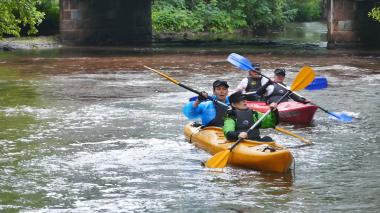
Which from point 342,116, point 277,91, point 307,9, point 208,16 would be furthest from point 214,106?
point 307,9

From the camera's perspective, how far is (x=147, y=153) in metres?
12.2

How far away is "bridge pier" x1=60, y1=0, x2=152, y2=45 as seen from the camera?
36062 millimetres

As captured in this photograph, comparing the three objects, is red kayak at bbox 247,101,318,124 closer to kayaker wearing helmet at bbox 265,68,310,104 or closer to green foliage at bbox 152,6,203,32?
kayaker wearing helmet at bbox 265,68,310,104

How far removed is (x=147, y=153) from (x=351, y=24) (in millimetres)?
22786

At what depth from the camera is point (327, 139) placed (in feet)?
44.0

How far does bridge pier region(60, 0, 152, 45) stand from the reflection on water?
549 inches

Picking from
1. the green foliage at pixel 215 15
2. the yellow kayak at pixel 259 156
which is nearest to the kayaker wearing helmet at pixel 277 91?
the yellow kayak at pixel 259 156

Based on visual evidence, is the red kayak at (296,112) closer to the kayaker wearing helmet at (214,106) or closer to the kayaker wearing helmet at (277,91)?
the kayaker wearing helmet at (277,91)

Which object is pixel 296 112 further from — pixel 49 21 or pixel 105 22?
pixel 49 21

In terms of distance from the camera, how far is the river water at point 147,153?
30.7 ft

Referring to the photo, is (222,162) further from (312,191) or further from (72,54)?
(72,54)

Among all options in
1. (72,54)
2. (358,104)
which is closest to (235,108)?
(358,104)

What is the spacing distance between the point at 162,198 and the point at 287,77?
44.6ft

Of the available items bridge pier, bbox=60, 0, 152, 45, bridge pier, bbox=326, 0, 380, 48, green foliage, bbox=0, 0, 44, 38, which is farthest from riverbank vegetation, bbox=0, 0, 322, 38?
green foliage, bbox=0, 0, 44, 38
